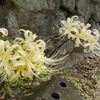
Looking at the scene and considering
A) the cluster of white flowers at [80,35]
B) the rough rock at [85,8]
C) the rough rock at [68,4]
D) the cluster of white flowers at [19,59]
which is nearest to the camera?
the cluster of white flowers at [19,59]

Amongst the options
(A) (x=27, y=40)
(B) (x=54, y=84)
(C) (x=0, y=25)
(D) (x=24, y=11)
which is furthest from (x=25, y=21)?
(A) (x=27, y=40)

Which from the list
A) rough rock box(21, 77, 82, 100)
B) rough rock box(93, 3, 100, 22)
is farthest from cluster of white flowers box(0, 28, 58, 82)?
rough rock box(93, 3, 100, 22)

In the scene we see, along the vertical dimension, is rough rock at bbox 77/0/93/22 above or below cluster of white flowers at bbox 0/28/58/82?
below

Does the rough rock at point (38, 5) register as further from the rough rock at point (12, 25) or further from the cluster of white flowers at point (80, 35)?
the cluster of white flowers at point (80, 35)

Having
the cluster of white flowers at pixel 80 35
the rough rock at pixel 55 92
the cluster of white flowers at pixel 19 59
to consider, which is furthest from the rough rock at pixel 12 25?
the cluster of white flowers at pixel 19 59

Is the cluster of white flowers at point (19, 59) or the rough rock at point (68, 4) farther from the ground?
the cluster of white flowers at point (19, 59)

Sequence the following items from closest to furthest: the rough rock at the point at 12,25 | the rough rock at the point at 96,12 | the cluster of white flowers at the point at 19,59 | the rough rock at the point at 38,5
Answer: the cluster of white flowers at the point at 19,59
the rough rock at the point at 12,25
the rough rock at the point at 38,5
the rough rock at the point at 96,12

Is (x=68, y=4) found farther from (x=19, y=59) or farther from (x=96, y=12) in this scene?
(x=19, y=59)

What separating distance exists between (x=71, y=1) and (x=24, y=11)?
1.10m

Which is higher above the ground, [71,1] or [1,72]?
[1,72]

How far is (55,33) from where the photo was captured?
15.9ft

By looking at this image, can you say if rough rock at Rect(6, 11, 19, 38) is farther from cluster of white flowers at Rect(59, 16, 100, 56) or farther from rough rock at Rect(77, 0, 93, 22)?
rough rock at Rect(77, 0, 93, 22)

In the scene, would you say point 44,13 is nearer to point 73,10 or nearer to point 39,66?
point 73,10

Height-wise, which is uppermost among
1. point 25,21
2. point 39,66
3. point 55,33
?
point 39,66
